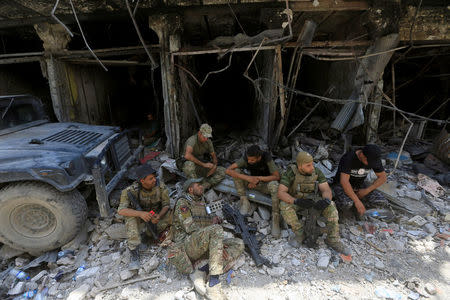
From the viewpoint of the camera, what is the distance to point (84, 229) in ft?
11.1

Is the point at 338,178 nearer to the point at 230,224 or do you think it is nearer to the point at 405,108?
the point at 230,224

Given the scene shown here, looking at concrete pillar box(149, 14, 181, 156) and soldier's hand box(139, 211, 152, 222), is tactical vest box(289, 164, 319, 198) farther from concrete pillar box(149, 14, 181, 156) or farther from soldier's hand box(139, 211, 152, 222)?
concrete pillar box(149, 14, 181, 156)

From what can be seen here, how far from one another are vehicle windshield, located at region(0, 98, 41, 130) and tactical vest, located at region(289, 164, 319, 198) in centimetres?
422

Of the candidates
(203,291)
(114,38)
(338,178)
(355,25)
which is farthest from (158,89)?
(203,291)

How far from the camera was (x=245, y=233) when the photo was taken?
3082mm

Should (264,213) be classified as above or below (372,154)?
below

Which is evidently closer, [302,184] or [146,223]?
[146,223]

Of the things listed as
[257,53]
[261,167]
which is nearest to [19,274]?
[261,167]

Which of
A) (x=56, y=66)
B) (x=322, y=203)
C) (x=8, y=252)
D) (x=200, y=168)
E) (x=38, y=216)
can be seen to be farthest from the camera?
(x=56, y=66)

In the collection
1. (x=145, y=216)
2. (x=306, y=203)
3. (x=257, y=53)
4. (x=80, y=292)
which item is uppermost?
(x=257, y=53)

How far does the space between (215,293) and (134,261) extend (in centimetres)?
108

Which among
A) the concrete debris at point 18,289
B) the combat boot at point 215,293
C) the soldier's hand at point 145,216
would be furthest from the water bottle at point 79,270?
the combat boot at point 215,293

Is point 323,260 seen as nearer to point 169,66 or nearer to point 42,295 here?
point 42,295

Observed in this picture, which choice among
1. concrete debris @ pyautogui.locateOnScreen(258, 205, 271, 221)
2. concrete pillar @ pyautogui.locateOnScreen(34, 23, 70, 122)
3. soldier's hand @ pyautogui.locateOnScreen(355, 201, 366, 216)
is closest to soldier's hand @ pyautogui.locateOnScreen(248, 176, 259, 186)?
concrete debris @ pyautogui.locateOnScreen(258, 205, 271, 221)
